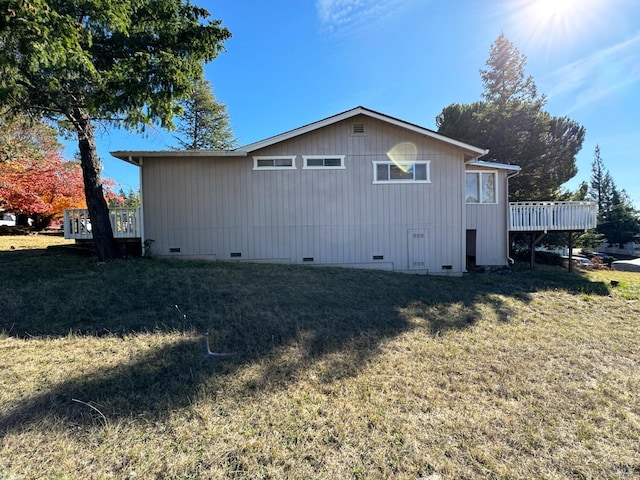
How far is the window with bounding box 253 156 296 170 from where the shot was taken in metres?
9.46

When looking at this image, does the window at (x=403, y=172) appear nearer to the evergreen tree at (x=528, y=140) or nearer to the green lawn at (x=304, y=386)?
the green lawn at (x=304, y=386)

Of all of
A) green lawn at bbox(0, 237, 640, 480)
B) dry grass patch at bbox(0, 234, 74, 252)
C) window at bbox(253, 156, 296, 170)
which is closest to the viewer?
green lawn at bbox(0, 237, 640, 480)

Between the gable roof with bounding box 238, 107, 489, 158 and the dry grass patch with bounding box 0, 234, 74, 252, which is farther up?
the gable roof with bounding box 238, 107, 489, 158

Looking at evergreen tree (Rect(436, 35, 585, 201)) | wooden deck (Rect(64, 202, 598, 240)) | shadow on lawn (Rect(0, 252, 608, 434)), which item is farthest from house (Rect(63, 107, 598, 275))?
evergreen tree (Rect(436, 35, 585, 201))

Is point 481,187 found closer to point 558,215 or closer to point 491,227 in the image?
point 491,227

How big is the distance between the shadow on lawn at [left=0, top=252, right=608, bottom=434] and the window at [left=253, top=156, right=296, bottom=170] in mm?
3111

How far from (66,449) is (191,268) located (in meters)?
5.70

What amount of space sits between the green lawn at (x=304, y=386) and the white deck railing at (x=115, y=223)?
3851 mm

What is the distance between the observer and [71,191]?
1648 centimetres

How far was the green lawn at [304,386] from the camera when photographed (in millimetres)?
2141

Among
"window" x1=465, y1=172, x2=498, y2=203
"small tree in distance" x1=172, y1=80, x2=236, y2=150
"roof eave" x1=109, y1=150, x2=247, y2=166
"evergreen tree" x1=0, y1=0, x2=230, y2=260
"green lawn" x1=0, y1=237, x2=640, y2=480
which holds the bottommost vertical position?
"green lawn" x1=0, y1=237, x2=640, y2=480

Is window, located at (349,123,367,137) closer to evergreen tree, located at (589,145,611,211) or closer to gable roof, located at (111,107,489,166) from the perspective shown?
gable roof, located at (111,107,489,166)

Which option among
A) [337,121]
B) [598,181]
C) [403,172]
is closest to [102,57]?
[337,121]

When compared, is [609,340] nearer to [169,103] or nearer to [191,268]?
[191,268]
